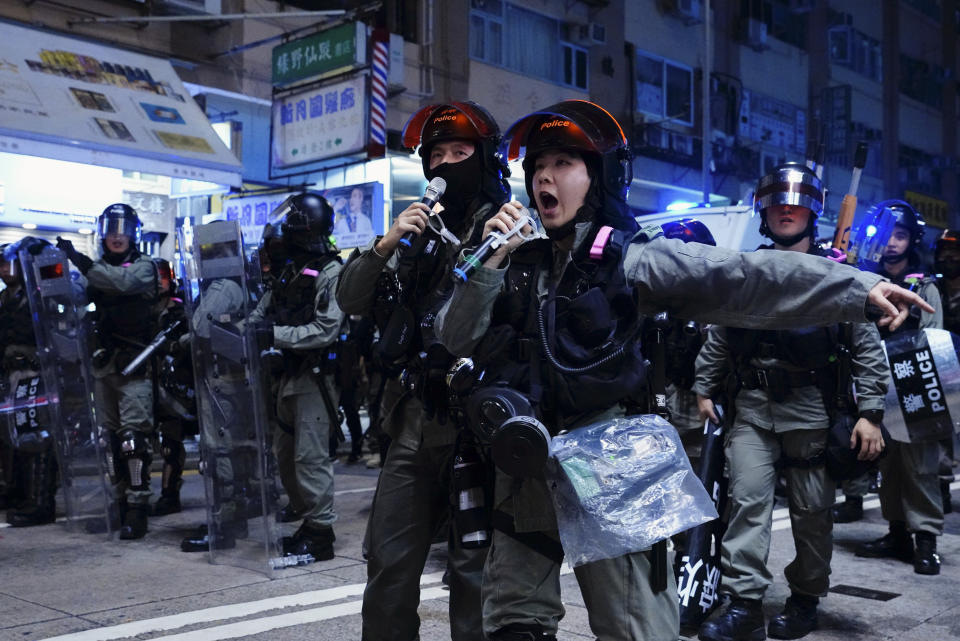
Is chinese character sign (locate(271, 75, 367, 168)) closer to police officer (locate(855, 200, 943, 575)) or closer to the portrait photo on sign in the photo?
the portrait photo on sign

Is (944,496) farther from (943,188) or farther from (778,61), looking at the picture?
(943,188)

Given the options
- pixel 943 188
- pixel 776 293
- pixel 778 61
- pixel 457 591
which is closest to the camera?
pixel 776 293

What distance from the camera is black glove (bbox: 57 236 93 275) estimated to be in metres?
6.94

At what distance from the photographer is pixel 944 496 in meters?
7.79

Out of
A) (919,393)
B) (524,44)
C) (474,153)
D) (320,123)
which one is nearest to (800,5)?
(524,44)

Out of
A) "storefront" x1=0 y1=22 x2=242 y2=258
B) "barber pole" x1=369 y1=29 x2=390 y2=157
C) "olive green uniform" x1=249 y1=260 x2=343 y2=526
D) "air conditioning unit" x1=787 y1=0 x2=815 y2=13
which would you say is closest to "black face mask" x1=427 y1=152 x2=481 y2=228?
"olive green uniform" x1=249 y1=260 x2=343 y2=526

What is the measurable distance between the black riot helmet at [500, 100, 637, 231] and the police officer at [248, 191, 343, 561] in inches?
125

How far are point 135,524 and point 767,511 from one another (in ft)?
14.2

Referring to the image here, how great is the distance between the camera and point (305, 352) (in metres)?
6.16

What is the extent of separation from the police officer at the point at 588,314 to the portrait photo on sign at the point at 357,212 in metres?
10.5

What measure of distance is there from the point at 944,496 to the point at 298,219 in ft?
17.0

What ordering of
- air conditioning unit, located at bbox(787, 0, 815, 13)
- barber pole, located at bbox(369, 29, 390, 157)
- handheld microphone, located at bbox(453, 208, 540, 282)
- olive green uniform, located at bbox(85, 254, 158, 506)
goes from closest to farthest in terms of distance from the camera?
handheld microphone, located at bbox(453, 208, 540, 282) → olive green uniform, located at bbox(85, 254, 158, 506) → barber pole, located at bbox(369, 29, 390, 157) → air conditioning unit, located at bbox(787, 0, 815, 13)

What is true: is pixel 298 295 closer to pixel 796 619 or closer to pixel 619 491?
pixel 796 619

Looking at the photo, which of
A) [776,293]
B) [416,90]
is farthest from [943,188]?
[776,293]
